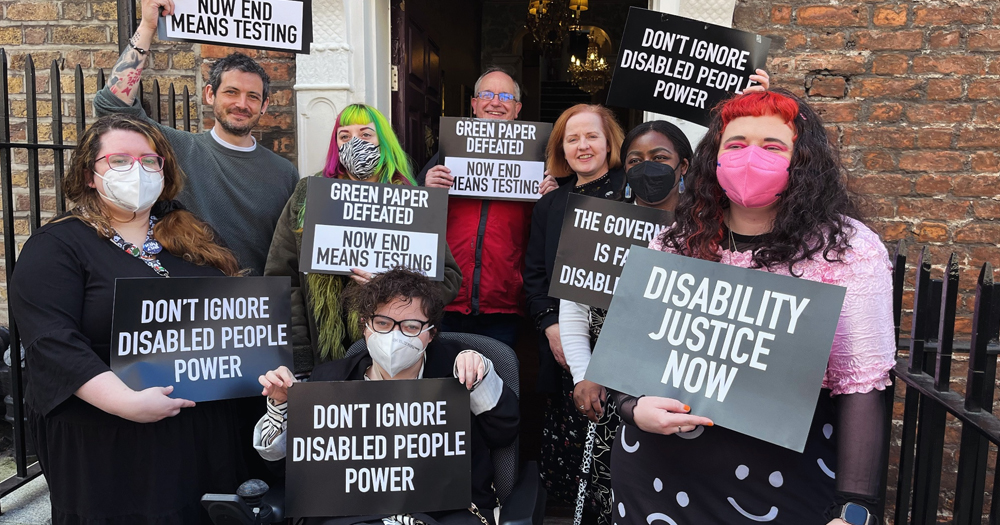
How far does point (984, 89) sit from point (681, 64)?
1.97 metres

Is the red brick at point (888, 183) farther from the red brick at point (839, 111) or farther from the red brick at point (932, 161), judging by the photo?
the red brick at point (839, 111)

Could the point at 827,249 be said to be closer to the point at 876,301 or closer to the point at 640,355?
the point at 876,301

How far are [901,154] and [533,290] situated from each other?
2.16 metres

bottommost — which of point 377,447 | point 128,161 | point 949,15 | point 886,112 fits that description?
point 377,447

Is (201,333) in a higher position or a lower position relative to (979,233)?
lower

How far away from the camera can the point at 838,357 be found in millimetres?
1485

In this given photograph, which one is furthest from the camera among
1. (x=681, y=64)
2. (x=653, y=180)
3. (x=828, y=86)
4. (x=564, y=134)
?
(x=828, y=86)

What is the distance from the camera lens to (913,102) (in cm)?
352

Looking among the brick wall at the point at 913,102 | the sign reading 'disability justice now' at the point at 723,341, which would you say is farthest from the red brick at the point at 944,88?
the sign reading 'disability justice now' at the point at 723,341

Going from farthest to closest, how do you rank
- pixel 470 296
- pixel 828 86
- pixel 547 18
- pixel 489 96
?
pixel 547 18 → pixel 828 86 → pixel 489 96 → pixel 470 296

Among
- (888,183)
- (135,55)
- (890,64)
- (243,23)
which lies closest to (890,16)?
(890,64)

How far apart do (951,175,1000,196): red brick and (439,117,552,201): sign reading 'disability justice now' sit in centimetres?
216

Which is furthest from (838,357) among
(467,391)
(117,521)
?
(117,521)

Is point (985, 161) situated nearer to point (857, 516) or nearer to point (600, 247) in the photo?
point (600, 247)
